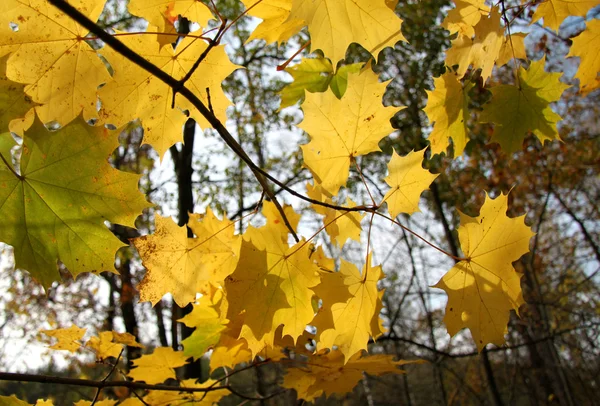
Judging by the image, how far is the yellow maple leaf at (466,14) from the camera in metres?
1.32

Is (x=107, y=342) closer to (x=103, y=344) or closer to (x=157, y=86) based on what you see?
(x=103, y=344)

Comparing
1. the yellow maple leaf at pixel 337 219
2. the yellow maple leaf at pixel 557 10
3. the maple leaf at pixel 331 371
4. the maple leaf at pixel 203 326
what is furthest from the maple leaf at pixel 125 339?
the yellow maple leaf at pixel 557 10

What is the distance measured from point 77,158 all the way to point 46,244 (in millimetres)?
206

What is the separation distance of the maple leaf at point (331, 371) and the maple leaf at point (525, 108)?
3.03 ft

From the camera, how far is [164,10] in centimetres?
109

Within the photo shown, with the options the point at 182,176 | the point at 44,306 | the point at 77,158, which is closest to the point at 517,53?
the point at 77,158

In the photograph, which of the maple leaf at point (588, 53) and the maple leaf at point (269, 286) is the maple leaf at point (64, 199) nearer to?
the maple leaf at point (269, 286)

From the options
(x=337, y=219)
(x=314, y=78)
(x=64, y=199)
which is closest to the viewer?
(x=64, y=199)

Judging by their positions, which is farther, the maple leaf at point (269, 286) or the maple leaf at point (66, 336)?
the maple leaf at point (66, 336)

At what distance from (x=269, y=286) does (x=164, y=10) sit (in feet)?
2.38

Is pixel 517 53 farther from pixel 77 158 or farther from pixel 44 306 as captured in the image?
pixel 44 306

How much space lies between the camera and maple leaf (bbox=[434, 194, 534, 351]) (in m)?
1.13

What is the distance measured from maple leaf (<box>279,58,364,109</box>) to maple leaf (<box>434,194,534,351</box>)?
2.40ft

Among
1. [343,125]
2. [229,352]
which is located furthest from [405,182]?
[229,352]
